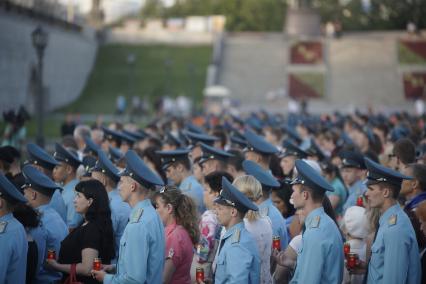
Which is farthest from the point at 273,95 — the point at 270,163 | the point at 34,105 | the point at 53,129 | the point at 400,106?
the point at 270,163

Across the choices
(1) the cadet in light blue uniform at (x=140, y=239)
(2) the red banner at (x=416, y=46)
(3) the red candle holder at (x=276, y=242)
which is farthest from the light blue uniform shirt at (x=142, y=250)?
(2) the red banner at (x=416, y=46)

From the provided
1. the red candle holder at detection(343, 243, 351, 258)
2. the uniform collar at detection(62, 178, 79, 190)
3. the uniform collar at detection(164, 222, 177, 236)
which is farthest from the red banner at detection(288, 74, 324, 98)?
the uniform collar at detection(164, 222, 177, 236)

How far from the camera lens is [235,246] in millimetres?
6219

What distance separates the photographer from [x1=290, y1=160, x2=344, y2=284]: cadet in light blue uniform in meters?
6.14

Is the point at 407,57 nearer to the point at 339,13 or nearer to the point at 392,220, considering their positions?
the point at 339,13

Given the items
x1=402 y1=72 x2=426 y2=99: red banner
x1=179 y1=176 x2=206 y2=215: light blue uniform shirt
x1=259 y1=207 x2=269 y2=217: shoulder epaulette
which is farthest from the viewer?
x1=402 y1=72 x2=426 y2=99: red banner

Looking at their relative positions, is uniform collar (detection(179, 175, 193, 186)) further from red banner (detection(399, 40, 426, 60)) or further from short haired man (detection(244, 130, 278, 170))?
red banner (detection(399, 40, 426, 60))

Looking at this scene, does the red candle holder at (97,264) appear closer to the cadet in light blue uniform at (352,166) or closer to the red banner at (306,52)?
the cadet in light blue uniform at (352,166)

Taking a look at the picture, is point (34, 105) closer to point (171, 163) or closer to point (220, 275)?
point (171, 163)

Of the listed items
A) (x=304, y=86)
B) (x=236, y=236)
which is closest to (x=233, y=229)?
(x=236, y=236)

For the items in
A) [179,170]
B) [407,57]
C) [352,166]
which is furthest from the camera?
[407,57]

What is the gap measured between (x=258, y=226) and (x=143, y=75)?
158 feet

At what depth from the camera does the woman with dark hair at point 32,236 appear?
6699 mm

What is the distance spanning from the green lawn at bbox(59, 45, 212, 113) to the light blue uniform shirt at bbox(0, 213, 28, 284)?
4050cm
